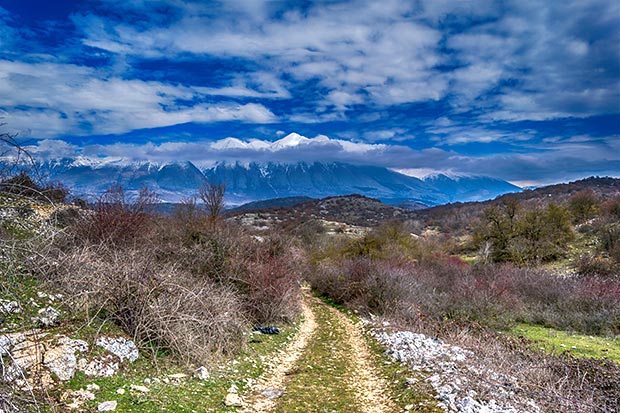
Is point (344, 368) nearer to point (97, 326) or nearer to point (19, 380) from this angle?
point (97, 326)

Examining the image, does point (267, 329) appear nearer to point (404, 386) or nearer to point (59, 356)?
point (404, 386)

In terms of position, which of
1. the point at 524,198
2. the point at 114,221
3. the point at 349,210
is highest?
the point at 524,198

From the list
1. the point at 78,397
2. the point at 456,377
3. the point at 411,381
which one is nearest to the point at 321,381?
the point at 411,381

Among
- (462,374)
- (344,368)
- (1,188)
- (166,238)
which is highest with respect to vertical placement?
(1,188)

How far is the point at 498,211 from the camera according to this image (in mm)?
44156

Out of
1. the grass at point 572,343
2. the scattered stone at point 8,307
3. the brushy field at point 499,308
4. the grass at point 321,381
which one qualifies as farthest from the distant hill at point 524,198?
the scattered stone at point 8,307

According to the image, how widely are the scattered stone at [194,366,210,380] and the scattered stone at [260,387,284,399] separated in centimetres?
131

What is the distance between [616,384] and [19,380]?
1172 centimetres

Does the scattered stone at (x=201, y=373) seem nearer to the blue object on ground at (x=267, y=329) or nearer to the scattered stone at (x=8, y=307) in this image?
the scattered stone at (x=8, y=307)

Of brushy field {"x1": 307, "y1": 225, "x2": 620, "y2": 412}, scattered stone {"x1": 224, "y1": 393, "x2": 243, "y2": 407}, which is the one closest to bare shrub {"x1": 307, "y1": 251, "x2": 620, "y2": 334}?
brushy field {"x1": 307, "y1": 225, "x2": 620, "y2": 412}

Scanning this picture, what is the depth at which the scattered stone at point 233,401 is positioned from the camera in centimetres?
791

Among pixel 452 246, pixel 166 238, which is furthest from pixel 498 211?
pixel 166 238

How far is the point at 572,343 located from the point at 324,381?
1143 centimetres

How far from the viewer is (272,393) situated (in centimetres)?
896
